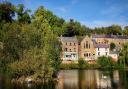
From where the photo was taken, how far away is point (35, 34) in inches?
2137

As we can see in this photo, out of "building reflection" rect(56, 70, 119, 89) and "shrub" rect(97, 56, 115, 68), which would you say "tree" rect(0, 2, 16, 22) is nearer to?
"building reflection" rect(56, 70, 119, 89)

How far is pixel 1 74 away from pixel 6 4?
23525mm

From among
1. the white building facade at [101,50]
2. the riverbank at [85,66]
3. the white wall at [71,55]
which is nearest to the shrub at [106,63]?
the riverbank at [85,66]

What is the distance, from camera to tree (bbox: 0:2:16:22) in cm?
8078

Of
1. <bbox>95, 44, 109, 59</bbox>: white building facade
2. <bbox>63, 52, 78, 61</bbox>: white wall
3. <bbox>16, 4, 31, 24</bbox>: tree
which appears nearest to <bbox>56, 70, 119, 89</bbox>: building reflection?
<bbox>16, 4, 31, 24</bbox>: tree

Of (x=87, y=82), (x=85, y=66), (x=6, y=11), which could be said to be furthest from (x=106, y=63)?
(x=87, y=82)

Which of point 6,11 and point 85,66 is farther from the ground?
point 6,11

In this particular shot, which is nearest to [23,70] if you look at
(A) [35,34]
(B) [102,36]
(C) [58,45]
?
(A) [35,34]

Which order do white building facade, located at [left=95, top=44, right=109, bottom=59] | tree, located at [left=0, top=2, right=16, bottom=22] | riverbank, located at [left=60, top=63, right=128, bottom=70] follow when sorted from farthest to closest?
white building facade, located at [left=95, top=44, right=109, bottom=59]
riverbank, located at [left=60, top=63, right=128, bottom=70]
tree, located at [left=0, top=2, right=16, bottom=22]

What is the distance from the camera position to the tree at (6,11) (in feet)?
265

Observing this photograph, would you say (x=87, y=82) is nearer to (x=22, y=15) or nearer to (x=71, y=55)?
(x=22, y=15)

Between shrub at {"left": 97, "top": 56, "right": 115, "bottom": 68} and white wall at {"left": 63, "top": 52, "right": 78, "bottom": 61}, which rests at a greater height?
white wall at {"left": 63, "top": 52, "right": 78, "bottom": 61}

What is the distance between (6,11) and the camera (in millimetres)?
81750

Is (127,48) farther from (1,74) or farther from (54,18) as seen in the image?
(1,74)
